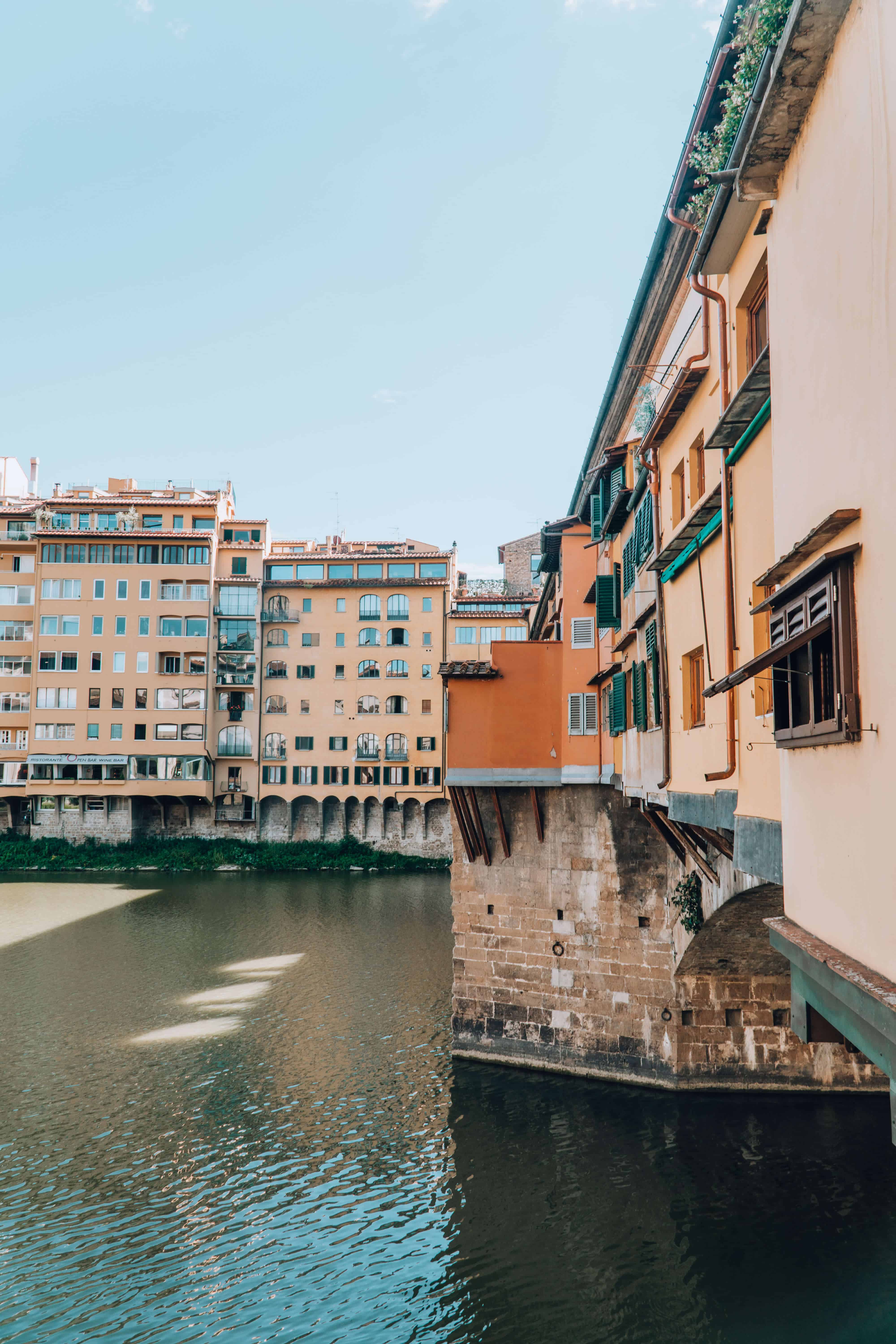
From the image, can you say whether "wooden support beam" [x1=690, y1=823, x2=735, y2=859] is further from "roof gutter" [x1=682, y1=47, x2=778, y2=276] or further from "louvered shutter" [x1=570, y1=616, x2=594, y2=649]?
"louvered shutter" [x1=570, y1=616, x2=594, y2=649]

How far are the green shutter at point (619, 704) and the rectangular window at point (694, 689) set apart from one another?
5000 mm

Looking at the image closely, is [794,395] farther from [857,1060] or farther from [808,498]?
[857,1060]

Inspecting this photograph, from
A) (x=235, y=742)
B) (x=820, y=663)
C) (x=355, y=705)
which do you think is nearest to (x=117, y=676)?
(x=235, y=742)

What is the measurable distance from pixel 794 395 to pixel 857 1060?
15614mm

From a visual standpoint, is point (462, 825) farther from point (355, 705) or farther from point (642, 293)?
point (355, 705)

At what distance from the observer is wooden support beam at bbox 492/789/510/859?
1892 centimetres

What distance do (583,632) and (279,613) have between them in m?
38.6

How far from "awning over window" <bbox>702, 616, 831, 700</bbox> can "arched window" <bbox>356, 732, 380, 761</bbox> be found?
47.5m

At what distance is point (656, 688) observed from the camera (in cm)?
1166

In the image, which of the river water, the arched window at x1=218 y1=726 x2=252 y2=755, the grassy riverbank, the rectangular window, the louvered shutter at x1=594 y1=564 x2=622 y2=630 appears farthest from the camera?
the arched window at x1=218 y1=726 x2=252 y2=755

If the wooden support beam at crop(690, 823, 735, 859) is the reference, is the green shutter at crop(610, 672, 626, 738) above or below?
above

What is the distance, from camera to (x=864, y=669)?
455 cm

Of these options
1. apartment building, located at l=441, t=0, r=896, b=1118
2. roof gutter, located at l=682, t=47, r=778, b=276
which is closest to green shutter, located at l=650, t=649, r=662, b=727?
apartment building, located at l=441, t=0, r=896, b=1118

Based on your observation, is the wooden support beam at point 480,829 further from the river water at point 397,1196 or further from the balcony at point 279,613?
the balcony at point 279,613
